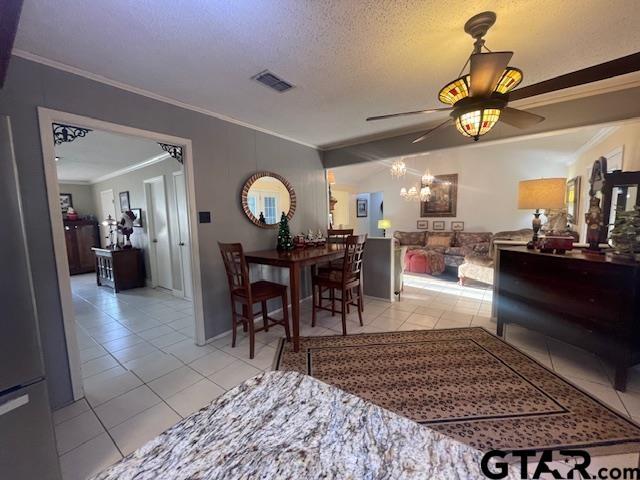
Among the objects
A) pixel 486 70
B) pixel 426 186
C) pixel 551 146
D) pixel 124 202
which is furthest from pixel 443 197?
pixel 124 202

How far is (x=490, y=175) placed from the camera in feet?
20.4

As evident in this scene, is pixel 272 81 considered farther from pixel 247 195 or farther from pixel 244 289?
pixel 244 289

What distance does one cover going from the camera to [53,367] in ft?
6.07

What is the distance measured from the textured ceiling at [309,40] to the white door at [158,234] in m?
2.67

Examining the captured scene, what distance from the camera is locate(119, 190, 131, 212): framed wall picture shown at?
5245mm

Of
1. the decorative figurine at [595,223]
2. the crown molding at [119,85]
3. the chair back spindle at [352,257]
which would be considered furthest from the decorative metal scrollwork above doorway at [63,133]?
the decorative figurine at [595,223]

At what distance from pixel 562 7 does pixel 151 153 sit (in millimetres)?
4655

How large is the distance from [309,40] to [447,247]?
18.2 feet

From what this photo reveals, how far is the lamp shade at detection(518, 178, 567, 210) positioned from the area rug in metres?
1.38

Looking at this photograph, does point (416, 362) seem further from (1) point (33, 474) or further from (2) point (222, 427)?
(1) point (33, 474)

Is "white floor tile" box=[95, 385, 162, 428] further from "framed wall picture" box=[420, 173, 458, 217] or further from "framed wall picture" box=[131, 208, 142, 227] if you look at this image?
"framed wall picture" box=[420, 173, 458, 217]

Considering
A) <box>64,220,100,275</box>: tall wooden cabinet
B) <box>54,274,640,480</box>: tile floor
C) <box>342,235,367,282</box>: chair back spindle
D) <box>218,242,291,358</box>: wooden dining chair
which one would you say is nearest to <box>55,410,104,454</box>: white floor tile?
<box>54,274,640,480</box>: tile floor

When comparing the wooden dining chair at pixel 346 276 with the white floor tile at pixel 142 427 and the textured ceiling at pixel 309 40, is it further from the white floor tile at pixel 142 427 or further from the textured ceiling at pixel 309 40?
the white floor tile at pixel 142 427

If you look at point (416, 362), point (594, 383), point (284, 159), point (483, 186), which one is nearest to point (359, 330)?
point (416, 362)
